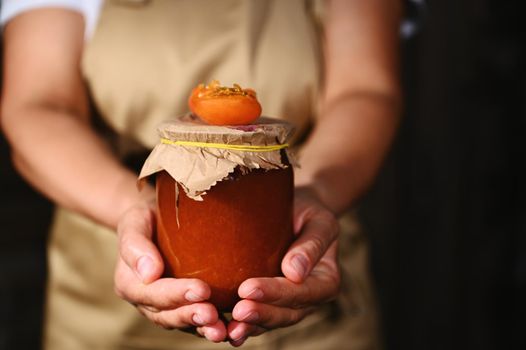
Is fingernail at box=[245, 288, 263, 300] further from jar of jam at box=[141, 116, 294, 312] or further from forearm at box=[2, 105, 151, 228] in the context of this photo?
forearm at box=[2, 105, 151, 228]

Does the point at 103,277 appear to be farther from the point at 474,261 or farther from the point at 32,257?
the point at 474,261

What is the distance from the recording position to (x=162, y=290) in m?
0.74

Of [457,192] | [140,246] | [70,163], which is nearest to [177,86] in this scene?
[70,163]

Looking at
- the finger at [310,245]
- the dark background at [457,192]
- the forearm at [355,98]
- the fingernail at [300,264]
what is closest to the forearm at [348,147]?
the forearm at [355,98]

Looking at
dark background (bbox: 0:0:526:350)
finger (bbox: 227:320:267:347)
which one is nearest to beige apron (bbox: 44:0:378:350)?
finger (bbox: 227:320:267:347)

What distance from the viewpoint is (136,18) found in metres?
1.20

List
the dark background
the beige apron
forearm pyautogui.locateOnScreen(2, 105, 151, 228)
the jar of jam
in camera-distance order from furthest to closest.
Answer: the dark background
the beige apron
forearm pyautogui.locateOnScreen(2, 105, 151, 228)
the jar of jam

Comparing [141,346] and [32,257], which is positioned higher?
[141,346]

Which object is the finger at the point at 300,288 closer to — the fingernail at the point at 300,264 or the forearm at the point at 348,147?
the fingernail at the point at 300,264

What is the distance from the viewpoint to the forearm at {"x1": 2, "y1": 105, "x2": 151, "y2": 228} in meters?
0.97

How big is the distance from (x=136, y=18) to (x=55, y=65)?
0.52 ft

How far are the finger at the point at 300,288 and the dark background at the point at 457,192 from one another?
4.46ft

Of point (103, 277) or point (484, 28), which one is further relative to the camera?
point (484, 28)

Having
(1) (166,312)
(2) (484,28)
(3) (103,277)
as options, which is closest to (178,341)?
(3) (103,277)
